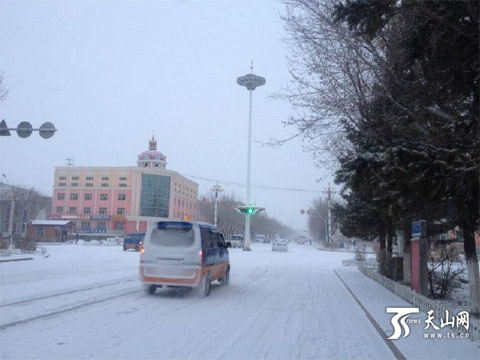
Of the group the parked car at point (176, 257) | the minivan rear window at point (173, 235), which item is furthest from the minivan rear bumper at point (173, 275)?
the minivan rear window at point (173, 235)

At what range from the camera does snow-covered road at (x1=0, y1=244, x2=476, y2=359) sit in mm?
6492

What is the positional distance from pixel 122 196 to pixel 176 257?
72.6 metres

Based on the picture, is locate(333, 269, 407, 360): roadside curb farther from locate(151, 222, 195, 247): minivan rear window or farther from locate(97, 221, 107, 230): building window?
locate(97, 221, 107, 230): building window

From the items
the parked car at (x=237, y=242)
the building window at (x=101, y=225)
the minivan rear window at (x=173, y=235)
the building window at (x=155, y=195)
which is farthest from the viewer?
the building window at (x=101, y=225)

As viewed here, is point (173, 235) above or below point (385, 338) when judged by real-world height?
above

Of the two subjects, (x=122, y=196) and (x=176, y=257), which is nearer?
(x=176, y=257)

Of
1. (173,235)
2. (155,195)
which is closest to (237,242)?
(155,195)

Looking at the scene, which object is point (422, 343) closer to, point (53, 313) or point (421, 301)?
point (421, 301)

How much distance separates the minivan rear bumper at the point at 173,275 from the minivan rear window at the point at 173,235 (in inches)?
25.5

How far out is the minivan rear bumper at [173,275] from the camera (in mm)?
11625

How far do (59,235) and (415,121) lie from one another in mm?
56695

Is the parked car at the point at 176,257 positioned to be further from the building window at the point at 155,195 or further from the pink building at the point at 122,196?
the building window at the point at 155,195

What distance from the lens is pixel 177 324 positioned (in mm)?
8359

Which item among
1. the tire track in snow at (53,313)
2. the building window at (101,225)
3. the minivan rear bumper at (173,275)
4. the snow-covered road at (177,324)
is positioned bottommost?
the snow-covered road at (177,324)
